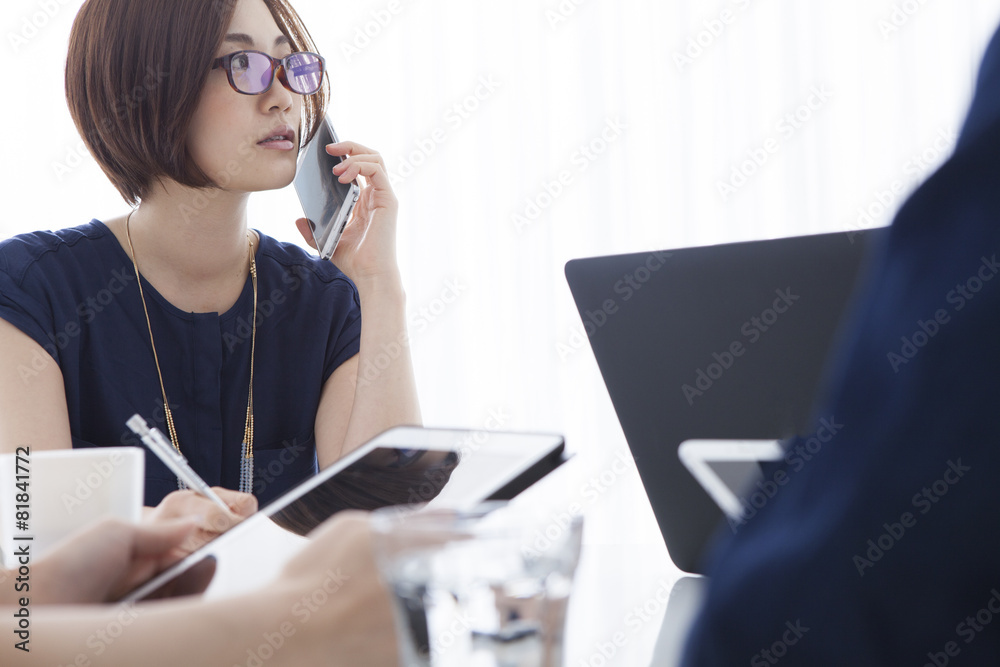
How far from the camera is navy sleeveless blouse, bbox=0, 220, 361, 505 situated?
1.33 metres

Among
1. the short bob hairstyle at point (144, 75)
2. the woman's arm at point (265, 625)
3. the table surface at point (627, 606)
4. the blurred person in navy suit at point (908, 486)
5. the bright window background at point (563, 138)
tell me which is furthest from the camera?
the bright window background at point (563, 138)

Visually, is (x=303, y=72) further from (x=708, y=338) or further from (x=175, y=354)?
(x=708, y=338)

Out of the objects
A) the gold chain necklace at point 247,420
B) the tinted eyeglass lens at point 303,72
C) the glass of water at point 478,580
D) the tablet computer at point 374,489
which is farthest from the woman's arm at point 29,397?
the glass of water at point 478,580

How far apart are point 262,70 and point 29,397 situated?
61 cm

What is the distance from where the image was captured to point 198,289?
149 centimetres

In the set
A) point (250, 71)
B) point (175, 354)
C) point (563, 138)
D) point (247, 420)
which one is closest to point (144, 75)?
point (250, 71)

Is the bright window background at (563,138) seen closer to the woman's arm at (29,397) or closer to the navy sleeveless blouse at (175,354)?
the navy sleeveless blouse at (175,354)

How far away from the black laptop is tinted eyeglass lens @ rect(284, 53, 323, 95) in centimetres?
87

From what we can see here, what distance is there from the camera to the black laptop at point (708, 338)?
61 cm

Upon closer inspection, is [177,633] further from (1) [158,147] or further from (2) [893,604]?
(1) [158,147]

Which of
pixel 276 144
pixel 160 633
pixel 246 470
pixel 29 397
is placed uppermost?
pixel 276 144

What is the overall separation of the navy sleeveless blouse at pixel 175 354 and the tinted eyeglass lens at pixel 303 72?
13.6 inches

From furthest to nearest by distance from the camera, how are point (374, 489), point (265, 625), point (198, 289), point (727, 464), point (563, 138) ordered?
point (563, 138), point (198, 289), point (727, 464), point (374, 489), point (265, 625)

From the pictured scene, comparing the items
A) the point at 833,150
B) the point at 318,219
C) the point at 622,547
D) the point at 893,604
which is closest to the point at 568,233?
the point at 833,150
